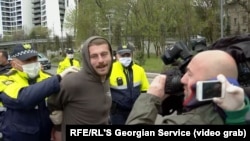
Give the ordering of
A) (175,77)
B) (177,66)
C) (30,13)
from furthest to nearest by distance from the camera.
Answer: (30,13), (177,66), (175,77)

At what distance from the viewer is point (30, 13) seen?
142 metres

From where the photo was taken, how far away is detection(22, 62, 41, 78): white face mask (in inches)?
118

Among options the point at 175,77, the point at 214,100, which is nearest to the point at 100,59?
the point at 175,77

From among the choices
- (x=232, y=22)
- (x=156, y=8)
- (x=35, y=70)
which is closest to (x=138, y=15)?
(x=156, y=8)

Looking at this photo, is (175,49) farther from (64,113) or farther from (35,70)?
(35,70)

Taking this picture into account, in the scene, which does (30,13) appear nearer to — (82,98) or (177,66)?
(82,98)

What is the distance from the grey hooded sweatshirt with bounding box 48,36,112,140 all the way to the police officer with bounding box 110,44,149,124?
1.65 m

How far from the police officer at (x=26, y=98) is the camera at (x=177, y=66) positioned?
79cm

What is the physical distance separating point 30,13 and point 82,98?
145m

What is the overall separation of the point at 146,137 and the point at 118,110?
112 inches

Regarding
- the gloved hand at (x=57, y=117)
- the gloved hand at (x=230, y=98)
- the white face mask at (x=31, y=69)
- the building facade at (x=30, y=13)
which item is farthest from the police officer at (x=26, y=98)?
the building facade at (x=30, y=13)

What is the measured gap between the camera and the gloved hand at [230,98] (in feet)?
5.07

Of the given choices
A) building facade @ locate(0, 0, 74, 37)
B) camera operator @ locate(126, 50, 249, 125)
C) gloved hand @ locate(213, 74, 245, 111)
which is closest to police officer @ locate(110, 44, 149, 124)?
camera operator @ locate(126, 50, 249, 125)

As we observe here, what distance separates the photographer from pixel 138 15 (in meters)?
35.5
